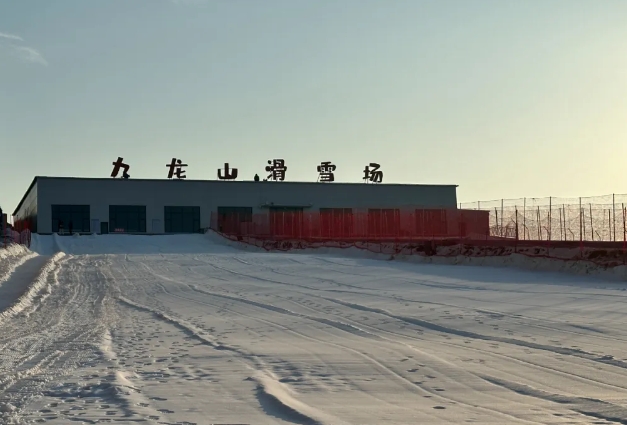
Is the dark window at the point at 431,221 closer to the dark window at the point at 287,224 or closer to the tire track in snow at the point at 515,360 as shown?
the dark window at the point at 287,224

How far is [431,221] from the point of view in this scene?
2263 inches

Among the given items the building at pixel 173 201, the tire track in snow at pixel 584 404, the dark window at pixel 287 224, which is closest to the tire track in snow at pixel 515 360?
the tire track in snow at pixel 584 404

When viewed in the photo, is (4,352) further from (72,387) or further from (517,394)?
(517,394)

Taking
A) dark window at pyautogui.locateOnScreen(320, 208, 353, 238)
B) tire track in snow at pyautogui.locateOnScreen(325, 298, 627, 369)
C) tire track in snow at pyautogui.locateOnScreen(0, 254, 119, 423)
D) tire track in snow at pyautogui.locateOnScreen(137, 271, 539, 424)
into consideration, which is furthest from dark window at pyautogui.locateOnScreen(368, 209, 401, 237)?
tire track in snow at pyautogui.locateOnScreen(137, 271, 539, 424)

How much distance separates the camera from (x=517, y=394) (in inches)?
320

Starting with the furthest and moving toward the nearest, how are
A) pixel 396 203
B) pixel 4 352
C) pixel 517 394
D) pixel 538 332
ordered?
pixel 396 203
pixel 538 332
pixel 4 352
pixel 517 394

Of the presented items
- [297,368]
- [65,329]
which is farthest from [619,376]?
[65,329]

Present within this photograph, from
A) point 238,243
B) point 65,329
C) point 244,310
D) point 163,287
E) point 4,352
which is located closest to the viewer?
Result: point 4,352

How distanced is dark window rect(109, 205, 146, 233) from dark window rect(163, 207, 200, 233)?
7.00 feet

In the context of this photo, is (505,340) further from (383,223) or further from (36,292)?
(383,223)

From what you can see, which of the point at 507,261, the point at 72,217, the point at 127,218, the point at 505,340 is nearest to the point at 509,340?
the point at 505,340

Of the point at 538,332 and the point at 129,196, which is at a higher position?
the point at 129,196

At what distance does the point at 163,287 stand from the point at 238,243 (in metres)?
29.8

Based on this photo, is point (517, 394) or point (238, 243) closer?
point (517, 394)
